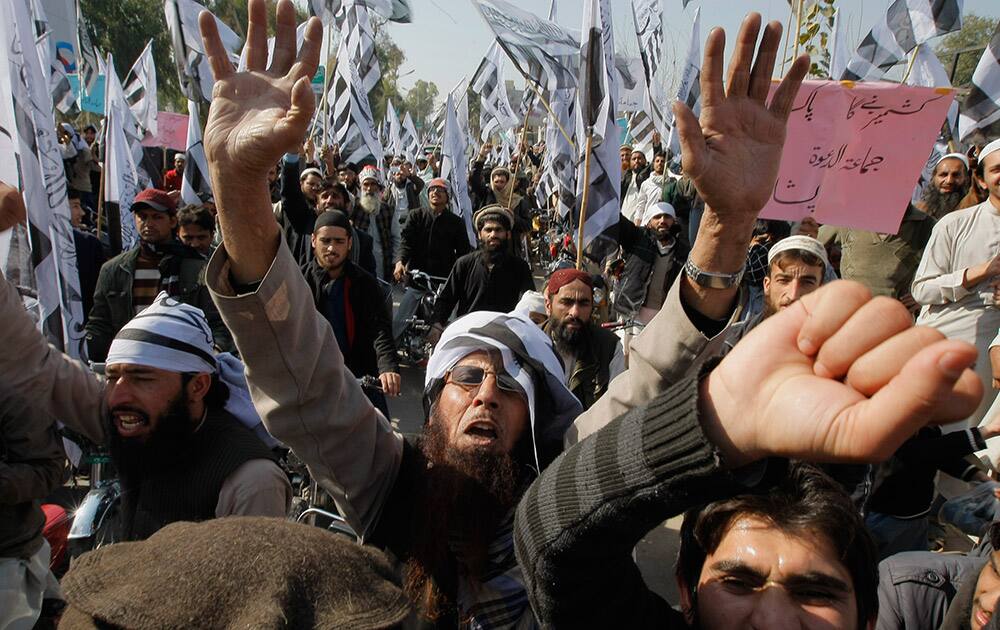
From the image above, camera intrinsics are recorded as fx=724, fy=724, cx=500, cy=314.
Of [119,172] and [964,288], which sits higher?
[964,288]

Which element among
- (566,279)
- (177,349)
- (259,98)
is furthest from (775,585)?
(566,279)

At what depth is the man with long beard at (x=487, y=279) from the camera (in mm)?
6012

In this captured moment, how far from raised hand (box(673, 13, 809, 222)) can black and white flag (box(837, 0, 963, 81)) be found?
5.25 meters

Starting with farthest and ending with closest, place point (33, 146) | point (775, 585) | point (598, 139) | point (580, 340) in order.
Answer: point (598, 139)
point (580, 340)
point (33, 146)
point (775, 585)

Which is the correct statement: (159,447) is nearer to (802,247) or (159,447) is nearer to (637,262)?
(802,247)

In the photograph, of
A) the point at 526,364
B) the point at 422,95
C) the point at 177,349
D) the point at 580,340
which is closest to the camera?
the point at 526,364

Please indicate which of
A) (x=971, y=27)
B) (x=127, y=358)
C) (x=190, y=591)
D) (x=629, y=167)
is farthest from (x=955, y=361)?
(x=971, y=27)

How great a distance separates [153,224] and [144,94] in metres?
8.24

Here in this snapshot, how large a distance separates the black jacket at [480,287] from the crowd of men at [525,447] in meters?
2.72

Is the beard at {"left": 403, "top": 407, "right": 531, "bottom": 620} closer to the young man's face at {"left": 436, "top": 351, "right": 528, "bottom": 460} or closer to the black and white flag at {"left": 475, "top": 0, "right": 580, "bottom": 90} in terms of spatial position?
the young man's face at {"left": 436, "top": 351, "right": 528, "bottom": 460}

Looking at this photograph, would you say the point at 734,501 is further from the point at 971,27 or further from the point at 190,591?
the point at 971,27

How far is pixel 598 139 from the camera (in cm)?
534

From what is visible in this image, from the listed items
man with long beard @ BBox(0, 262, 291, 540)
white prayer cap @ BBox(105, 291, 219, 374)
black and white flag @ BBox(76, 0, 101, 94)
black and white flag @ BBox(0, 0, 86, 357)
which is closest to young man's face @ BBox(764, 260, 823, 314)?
man with long beard @ BBox(0, 262, 291, 540)

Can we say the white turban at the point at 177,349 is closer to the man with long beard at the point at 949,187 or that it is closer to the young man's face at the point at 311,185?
the young man's face at the point at 311,185
